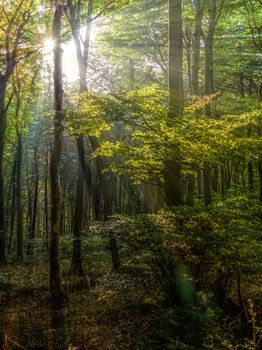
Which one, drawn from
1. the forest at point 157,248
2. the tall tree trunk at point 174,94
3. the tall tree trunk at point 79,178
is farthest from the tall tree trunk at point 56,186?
the tall tree trunk at point 79,178

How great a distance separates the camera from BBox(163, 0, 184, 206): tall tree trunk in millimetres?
8633

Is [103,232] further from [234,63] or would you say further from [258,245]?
→ [234,63]

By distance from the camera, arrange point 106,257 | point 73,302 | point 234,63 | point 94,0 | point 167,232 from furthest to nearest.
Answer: point 106,257 < point 234,63 < point 94,0 < point 73,302 < point 167,232

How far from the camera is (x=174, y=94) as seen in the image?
910 cm

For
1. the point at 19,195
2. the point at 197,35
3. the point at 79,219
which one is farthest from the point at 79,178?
the point at 19,195

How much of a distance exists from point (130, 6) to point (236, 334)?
14.2m

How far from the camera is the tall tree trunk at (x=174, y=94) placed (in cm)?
863

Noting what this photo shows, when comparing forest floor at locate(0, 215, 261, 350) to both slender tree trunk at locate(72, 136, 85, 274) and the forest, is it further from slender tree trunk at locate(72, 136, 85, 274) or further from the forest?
slender tree trunk at locate(72, 136, 85, 274)

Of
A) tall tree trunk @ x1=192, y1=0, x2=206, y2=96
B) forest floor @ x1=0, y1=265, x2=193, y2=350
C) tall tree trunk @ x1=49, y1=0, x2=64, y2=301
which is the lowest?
forest floor @ x1=0, y1=265, x2=193, y2=350

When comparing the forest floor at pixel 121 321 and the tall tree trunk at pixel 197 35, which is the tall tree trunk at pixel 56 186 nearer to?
the forest floor at pixel 121 321

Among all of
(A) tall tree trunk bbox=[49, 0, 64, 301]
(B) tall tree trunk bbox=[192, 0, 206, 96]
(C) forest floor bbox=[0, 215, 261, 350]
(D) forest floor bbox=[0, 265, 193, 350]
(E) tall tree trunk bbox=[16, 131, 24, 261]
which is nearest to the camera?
(C) forest floor bbox=[0, 215, 261, 350]

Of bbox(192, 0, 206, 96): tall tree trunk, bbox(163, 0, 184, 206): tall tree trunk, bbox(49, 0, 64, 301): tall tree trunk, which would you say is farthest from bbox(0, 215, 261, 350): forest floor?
bbox(192, 0, 206, 96): tall tree trunk

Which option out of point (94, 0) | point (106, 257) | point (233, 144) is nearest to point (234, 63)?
point (94, 0)

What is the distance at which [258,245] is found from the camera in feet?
21.1
